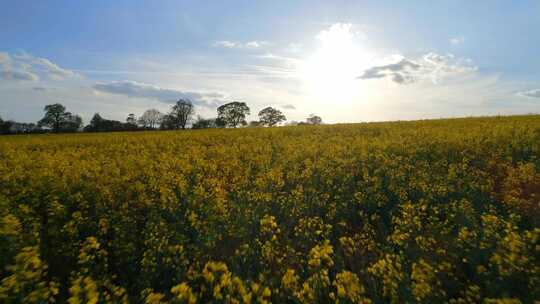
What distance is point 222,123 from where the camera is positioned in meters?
72.9

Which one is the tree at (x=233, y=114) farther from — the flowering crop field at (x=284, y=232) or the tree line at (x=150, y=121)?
the flowering crop field at (x=284, y=232)

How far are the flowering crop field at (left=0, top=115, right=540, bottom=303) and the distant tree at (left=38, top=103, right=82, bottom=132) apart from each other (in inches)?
2271

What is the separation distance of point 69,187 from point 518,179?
9033 millimetres

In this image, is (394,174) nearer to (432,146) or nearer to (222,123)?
(432,146)

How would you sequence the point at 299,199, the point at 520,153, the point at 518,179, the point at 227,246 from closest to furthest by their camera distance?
the point at 227,246
the point at 299,199
the point at 518,179
the point at 520,153

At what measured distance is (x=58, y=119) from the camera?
5850 cm

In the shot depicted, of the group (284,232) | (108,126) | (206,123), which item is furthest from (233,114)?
(284,232)

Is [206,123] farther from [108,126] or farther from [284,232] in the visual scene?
[284,232]

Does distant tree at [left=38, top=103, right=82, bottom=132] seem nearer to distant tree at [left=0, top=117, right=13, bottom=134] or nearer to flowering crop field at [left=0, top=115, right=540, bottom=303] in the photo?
distant tree at [left=0, top=117, right=13, bottom=134]

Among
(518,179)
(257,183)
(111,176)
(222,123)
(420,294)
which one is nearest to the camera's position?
(420,294)

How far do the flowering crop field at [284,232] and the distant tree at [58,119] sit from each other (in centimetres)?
5768

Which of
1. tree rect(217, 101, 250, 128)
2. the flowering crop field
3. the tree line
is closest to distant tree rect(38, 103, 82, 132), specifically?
the tree line

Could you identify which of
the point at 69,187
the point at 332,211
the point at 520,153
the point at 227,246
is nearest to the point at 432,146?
the point at 520,153

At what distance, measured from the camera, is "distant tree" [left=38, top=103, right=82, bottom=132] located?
57.2 meters
